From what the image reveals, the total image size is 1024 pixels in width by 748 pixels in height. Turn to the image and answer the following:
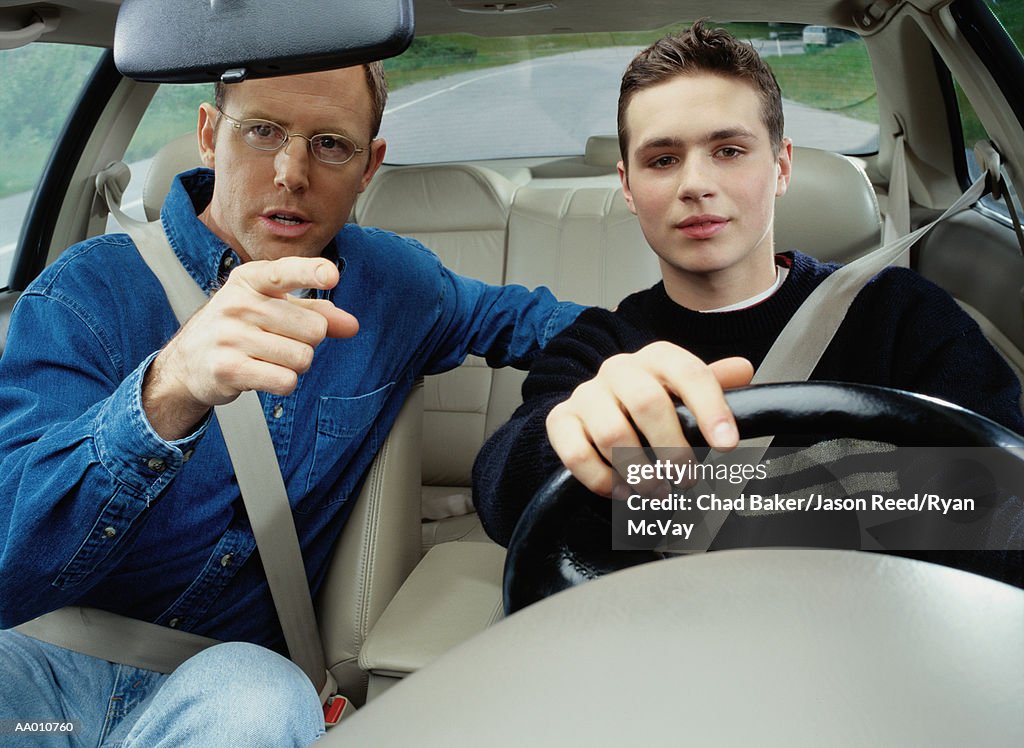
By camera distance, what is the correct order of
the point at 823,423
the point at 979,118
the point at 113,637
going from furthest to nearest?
1. the point at 979,118
2. the point at 113,637
3. the point at 823,423

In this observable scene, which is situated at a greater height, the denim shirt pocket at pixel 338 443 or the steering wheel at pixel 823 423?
the steering wheel at pixel 823 423

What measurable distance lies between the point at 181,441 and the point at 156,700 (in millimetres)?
292

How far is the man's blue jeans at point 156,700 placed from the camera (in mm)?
944

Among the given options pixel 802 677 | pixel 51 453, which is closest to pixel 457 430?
pixel 51 453

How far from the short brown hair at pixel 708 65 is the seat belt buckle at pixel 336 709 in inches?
32.8

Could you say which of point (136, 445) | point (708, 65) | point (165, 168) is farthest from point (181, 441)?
point (165, 168)

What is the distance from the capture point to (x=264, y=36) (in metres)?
0.75

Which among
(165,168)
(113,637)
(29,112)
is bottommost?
(113,637)

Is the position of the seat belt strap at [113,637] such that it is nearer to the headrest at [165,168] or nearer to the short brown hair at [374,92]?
the short brown hair at [374,92]

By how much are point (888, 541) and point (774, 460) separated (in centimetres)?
14

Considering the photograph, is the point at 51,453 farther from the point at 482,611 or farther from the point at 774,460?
the point at 774,460

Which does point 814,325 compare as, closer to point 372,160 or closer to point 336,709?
point 372,160

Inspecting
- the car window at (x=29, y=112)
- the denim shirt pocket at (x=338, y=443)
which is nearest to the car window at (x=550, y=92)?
the car window at (x=29, y=112)

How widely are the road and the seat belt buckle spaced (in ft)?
5.58
